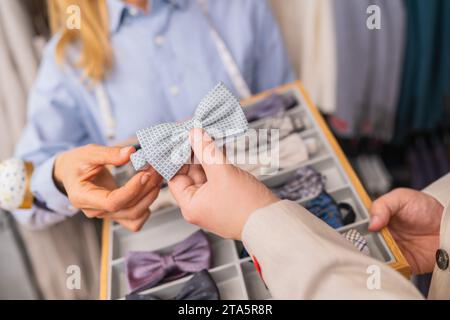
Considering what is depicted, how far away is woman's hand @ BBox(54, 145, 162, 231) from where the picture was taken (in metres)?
0.60

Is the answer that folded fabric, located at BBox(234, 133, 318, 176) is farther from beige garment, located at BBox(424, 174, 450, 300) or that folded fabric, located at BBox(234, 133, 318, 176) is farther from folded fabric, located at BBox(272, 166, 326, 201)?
beige garment, located at BBox(424, 174, 450, 300)

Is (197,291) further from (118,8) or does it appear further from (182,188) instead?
(118,8)

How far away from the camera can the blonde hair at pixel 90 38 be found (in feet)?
2.81

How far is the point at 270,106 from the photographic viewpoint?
85 centimetres

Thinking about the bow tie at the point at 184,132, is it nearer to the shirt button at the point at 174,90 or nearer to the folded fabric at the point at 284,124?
the folded fabric at the point at 284,124

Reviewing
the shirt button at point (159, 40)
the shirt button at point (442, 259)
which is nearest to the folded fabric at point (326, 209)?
the shirt button at point (442, 259)

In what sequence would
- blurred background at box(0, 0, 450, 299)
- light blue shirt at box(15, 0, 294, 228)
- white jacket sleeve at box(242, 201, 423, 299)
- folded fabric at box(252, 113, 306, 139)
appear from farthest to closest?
blurred background at box(0, 0, 450, 299) < light blue shirt at box(15, 0, 294, 228) < folded fabric at box(252, 113, 306, 139) < white jacket sleeve at box(242, 201, 423, 299)

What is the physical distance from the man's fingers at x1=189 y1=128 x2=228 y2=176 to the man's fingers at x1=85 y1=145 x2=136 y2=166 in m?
0.12

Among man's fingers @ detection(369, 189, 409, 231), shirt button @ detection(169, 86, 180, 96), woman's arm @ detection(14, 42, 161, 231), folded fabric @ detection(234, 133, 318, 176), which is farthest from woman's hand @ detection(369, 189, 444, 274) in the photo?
shirt button @ detection(169, 86, 180, 96)

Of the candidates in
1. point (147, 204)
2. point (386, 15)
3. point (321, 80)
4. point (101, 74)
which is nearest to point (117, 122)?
point (101, 74)

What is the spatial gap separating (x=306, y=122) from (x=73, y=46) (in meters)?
0.51

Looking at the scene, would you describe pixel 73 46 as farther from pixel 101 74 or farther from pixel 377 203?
pixel 377 203

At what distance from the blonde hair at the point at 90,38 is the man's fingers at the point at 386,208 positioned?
0.60 m

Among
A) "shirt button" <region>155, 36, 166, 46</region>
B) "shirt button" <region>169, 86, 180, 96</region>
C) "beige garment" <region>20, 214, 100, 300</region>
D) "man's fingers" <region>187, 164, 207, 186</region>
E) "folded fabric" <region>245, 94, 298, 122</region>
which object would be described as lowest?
"beige garment" <region>20, 214, 100, 300</region>
